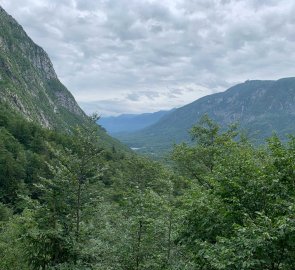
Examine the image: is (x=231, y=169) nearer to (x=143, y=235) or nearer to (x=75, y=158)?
(x=143, y=235)

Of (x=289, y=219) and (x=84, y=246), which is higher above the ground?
(x=289, y=219)

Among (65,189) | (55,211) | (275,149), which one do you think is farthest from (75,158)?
(275,149)

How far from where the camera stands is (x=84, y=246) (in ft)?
62.0

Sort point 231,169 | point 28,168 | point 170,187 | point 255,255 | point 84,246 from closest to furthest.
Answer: point 255,255 → point 231,169 → point 84,246 → point 170,187 → point 28,168

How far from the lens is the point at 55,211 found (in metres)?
19.4

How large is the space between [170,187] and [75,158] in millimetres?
5397

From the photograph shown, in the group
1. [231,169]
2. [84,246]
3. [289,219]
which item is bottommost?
[84,246]

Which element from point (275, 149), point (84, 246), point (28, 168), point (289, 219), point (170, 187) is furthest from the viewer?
point (28, 168)

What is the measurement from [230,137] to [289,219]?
30203 millimetres

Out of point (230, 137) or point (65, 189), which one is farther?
point (230, 137)

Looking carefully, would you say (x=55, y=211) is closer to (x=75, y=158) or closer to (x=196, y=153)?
(x=75, y=158)

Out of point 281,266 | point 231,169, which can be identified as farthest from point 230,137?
point 281,266

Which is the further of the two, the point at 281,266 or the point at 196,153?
the point at 196,153

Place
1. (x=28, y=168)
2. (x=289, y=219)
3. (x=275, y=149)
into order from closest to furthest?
(x=289, y=219), (x=275, y=149), (x=28, y=168)
